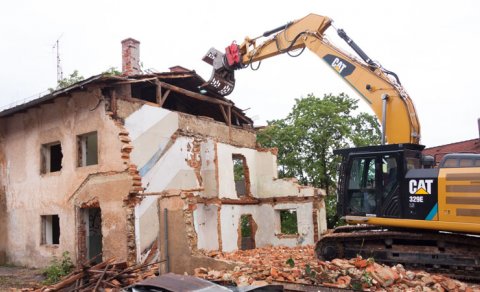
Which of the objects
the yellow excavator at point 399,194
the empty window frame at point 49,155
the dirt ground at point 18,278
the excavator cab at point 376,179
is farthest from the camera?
the empty window frame at point 49,155

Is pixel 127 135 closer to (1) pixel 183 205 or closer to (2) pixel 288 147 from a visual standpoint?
(1) pixel 183 205

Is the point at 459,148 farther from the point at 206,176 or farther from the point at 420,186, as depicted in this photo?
the point at 420,186

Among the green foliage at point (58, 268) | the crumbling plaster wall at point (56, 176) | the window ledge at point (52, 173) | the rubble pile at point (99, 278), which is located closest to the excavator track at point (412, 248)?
the rubble pile at point (99, 278)

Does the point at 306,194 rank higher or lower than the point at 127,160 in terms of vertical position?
lower

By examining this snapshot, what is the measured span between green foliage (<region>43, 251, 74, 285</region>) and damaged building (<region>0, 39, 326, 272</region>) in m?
0.26

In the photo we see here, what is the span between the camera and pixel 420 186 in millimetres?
8570

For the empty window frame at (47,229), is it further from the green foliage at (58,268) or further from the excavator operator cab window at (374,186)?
the excavator operator cab window at (374,186)

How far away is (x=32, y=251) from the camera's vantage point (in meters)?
14.9

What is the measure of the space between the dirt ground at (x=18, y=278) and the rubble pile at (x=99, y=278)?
245 cm

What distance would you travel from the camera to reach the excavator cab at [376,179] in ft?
29.0

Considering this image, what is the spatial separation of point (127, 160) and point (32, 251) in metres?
5.29

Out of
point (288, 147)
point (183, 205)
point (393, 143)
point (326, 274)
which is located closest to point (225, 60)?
point (183, 205)

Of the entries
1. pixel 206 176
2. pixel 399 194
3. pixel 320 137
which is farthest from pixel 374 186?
pixel 320 137

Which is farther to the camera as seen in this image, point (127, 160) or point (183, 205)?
point (127, 160)
